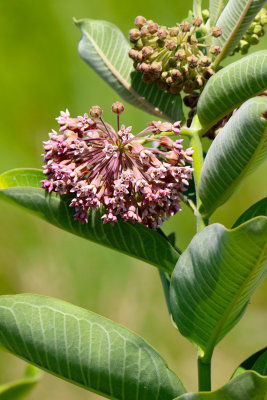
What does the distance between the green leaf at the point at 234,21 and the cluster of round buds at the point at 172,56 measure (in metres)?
0.02

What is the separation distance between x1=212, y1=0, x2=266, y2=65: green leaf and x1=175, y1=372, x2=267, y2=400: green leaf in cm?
48

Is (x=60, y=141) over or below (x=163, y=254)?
over

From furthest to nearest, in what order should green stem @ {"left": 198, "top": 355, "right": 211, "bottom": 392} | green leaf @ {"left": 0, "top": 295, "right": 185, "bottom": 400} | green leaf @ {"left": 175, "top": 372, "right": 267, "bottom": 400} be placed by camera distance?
green stem @ {"left": 198, "top": 355, "right": 211, "bottom": 392} < green leaf @ {"left": 0, "top": 295, "right": 185, "bottom": 400} < green leaf @ {"left": 175, "top": 372, "right": 267, "bottom": 400}

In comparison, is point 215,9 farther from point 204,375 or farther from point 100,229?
point 204,375

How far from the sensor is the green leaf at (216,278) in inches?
30.0

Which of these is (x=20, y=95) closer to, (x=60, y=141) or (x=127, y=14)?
(x=127, y=14)

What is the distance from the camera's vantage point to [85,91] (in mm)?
3832

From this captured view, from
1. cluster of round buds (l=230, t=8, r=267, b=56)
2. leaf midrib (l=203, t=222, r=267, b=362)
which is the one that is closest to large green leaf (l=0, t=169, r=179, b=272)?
leaf midrib (l=203, t=222, r=267, b=362)

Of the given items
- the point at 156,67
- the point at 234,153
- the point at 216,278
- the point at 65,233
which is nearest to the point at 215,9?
the point at 156,67

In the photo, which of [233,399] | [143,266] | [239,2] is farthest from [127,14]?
[233,399]

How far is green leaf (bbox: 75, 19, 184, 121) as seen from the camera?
41.5 inches

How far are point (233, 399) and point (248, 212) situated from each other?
30 centimetres

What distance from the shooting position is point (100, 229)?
3.09ft

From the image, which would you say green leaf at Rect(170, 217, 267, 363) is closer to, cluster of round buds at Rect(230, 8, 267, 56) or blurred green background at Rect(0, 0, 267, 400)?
cluster of round buds at Rect(230, 8, 267, 56)
